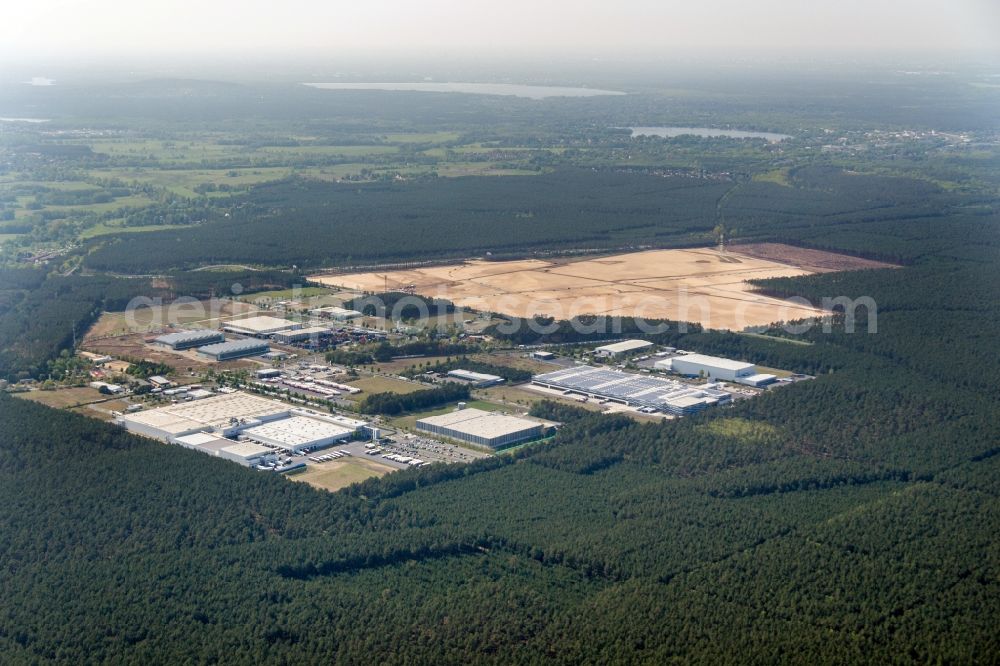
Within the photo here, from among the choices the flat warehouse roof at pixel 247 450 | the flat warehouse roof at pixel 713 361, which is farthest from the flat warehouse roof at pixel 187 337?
the flat warehouse roof at pixel 713 361

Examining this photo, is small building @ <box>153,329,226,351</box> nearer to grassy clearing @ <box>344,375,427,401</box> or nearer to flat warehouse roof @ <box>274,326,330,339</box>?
flat warehouse roof @ <box>274,326,330,339</box>

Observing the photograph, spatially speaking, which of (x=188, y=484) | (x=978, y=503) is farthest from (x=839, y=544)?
(x=188, y=484)

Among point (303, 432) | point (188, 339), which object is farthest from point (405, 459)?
point (188, 339)

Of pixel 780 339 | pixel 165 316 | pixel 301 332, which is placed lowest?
pixel 165 316

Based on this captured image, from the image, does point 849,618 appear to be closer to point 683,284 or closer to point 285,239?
point 683,284

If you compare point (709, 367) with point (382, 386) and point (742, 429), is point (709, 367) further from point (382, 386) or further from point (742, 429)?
point (382, 386)

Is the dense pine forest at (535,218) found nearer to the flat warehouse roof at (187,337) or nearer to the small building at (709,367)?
the flat warehouse roof at (187,337)
